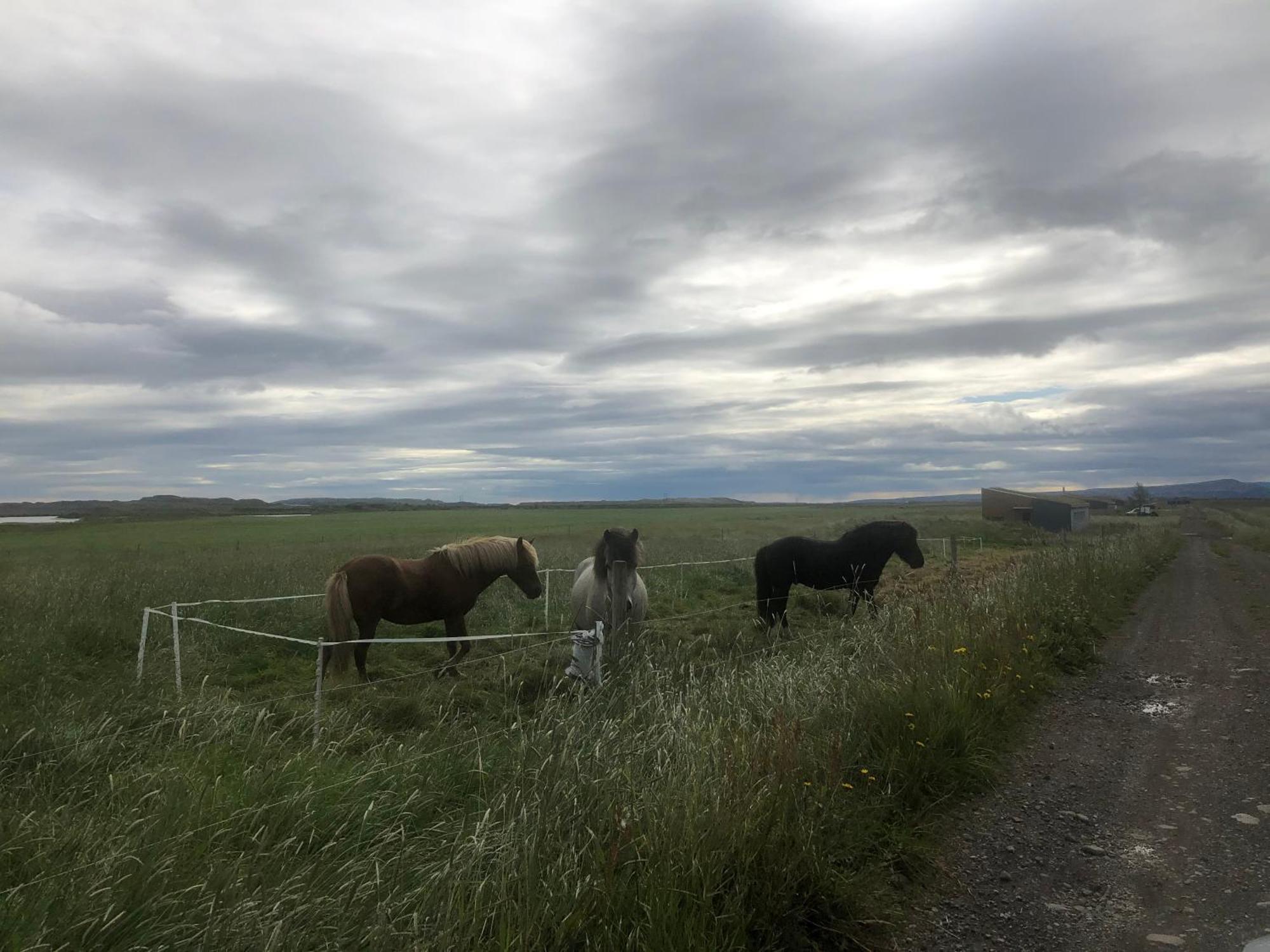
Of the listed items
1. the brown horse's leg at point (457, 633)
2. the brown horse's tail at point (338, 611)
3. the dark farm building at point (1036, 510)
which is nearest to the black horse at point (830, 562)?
the brown horse's leg at point (457, 633)

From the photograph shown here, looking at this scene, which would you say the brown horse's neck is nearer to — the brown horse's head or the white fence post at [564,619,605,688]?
the brown horse's head

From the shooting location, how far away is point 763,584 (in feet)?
37.5

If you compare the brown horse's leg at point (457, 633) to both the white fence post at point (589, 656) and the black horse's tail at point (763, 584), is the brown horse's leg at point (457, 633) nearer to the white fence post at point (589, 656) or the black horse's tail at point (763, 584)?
the white fence post at point (589, 656)

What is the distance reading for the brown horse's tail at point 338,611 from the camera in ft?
28.1

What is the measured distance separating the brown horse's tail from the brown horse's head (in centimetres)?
220

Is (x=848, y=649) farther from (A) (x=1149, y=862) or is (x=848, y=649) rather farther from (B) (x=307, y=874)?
(B) (x=307, y=874)

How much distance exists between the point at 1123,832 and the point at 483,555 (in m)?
7.45

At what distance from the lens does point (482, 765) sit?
395cm

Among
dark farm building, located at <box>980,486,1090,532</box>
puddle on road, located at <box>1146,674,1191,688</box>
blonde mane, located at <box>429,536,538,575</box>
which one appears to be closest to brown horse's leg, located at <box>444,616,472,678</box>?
blonde mane, located at <box>429,536,538,575</box>

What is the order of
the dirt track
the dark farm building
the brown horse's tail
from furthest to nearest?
1. the dark farm building
2. the brown horse's tail
3. the dirt track

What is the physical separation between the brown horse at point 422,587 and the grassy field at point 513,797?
97 cm

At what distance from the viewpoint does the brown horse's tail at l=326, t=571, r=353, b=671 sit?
855 cm

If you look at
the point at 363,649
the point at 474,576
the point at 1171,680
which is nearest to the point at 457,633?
the point at 474,576

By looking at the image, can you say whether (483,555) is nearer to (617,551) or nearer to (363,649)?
(363,649)
